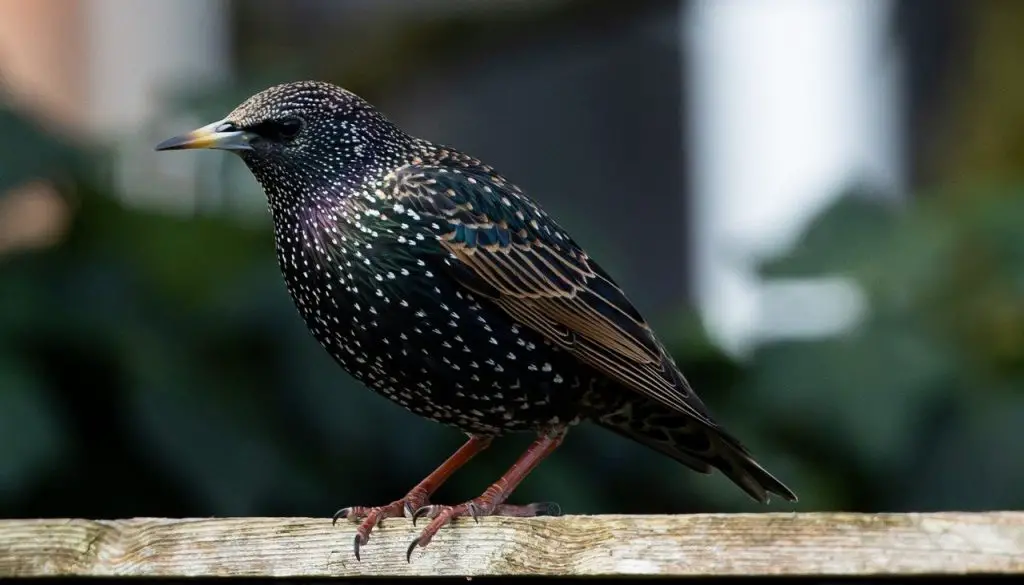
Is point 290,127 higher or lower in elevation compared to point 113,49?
higher

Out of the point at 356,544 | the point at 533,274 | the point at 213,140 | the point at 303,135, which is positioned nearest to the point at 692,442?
the point at 533,274

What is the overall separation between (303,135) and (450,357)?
1.53 feet

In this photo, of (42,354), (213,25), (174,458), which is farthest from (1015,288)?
(213,25)

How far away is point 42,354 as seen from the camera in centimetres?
381

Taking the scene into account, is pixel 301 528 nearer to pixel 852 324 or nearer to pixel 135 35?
pixel 852 324

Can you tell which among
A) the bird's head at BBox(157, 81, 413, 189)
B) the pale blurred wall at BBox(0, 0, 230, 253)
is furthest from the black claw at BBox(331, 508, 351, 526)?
the pale blurred wall at BBox(0, 0, 230, 253)

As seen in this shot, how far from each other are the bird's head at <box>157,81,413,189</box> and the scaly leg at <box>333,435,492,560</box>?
57 cm

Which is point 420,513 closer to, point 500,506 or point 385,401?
point 500,506

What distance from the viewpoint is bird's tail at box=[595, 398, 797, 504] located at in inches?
116

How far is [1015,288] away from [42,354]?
8.35ft

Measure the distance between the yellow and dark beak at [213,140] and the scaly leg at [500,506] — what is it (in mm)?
691

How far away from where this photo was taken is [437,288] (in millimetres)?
2729

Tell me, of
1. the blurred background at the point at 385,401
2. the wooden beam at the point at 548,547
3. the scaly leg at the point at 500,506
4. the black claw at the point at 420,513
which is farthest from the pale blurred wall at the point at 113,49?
the black claw at the point at 420,513

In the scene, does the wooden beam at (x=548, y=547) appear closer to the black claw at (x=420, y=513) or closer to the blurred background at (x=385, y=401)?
the black claw at (x=420, y=513)
